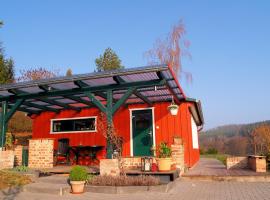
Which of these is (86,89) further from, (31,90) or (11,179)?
(11,179)

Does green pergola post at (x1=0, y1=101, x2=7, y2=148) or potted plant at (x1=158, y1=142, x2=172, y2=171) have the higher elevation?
green pergola post at (x1=0, y1=101, x2=7, y2=148)

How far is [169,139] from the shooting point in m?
12.3

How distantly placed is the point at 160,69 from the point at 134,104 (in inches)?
206

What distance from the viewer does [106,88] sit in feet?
32.0

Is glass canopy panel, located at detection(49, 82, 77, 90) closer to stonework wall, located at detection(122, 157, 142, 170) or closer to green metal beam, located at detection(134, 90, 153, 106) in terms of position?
green metal beam, located at detection(134, 90, 153, 106)

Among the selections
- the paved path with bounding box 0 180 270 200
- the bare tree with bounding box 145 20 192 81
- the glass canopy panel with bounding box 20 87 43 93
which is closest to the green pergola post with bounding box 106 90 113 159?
the paved path with bounding box 0 180 270 200

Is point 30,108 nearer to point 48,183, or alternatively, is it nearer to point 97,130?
point 97,130

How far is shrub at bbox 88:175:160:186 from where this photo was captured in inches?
301

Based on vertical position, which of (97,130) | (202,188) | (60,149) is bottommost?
(202,188)

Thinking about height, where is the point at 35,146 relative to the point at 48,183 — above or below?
above

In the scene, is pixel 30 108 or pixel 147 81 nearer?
pixel 147 81

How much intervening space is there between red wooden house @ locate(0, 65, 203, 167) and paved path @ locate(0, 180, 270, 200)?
2.28 metres

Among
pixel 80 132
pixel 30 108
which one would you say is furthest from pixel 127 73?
pixel 30 108

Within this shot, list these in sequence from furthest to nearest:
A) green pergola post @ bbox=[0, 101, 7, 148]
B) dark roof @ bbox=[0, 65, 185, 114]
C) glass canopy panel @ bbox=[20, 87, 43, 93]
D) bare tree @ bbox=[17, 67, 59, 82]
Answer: bare tree @ bbox=[17, 67, 59, 82] → green pergola post @ bbox=[0, 101, 7, 148] → glass canopy panel @ bbox=[20, 87, 43, 93] → dark roof @ bbox=[0, 65, 185, 114]
